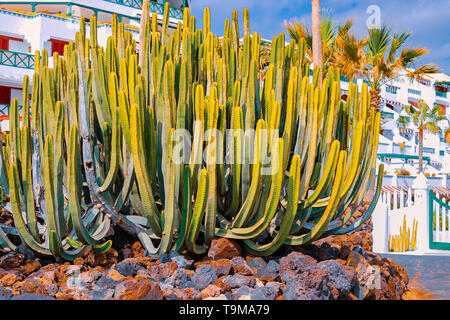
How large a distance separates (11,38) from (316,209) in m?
18.6

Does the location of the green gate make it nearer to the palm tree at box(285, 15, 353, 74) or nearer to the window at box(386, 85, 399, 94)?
the palm tree at box(285, 15, 353, 74)

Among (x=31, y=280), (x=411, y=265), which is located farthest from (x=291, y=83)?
(x=411, y=265)

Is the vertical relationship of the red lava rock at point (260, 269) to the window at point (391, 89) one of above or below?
below

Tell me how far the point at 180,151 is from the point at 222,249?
1.02 m

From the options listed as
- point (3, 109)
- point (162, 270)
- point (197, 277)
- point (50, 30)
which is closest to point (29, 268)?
point (162, 270)

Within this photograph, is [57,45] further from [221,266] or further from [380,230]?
[221,266]

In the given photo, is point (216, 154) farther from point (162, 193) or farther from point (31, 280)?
point (31, 280)

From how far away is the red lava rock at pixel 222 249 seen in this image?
4504mm

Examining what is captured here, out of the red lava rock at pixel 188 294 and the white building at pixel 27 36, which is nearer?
the red lava rock at pixel 188 294

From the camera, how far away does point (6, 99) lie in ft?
65.0

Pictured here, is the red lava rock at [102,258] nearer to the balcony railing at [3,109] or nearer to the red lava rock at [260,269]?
the red lava rock at [260,269]

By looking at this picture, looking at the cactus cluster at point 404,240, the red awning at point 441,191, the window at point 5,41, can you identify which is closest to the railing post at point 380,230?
the cactus cluster at point 404,240

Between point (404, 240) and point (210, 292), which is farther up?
point (210, 292)

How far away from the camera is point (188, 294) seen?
3.81 metres
